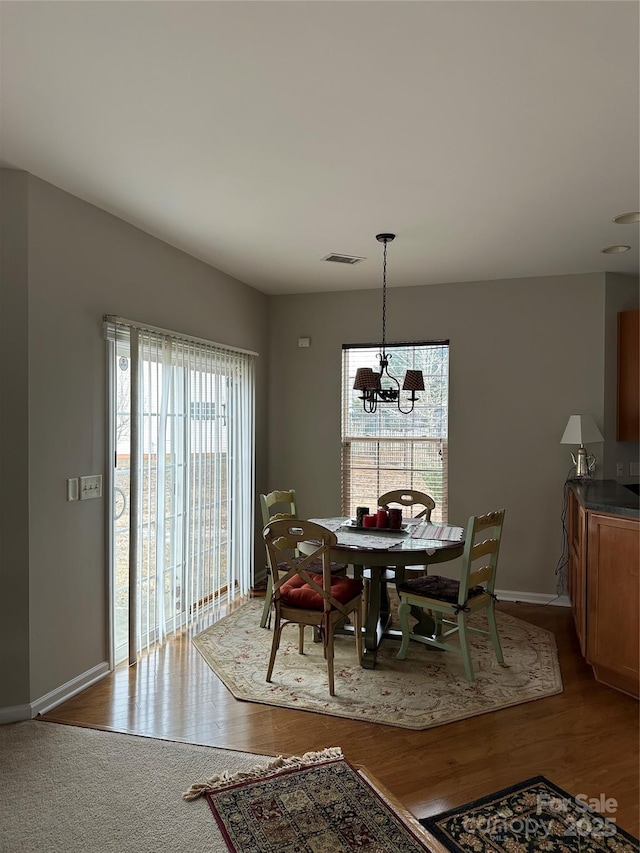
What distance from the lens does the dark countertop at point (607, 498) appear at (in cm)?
333

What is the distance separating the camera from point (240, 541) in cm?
522

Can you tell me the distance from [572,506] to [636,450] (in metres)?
1.13

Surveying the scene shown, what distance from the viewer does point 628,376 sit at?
4961 mm

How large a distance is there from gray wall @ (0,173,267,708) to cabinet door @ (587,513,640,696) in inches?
114

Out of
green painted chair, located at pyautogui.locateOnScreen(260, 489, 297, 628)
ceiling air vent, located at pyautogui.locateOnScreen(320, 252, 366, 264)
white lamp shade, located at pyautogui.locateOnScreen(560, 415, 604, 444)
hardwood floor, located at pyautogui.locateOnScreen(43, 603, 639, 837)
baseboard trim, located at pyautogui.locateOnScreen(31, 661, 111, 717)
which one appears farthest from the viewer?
white lamp shade, located at pyautogui.locateOnScreen(560, 415, 604, 444)

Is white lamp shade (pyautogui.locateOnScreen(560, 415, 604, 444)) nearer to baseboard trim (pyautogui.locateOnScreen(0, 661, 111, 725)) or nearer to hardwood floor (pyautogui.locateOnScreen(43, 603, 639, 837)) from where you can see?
hardwood floor (pyautogui.locateOnScreen(43, 603, 639, 837))

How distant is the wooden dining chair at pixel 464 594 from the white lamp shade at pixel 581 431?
1.38 m

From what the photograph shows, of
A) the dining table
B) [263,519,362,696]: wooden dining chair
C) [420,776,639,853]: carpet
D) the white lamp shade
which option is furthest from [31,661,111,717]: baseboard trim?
the white lamp shade

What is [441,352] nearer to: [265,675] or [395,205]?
[395,205]

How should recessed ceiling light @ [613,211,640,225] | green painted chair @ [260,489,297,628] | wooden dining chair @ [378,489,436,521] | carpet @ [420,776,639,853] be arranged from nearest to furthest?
carpet @ [420,776,639,853]
recessed ceiling light @ [613,211,640,225]
green painted chair @ [260,489,297,628]
wooden dining chair @ [378,489,436,521]

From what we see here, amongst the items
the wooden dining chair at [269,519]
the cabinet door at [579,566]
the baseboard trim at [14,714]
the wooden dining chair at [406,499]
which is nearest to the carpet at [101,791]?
the baseboard trim at [14,714]

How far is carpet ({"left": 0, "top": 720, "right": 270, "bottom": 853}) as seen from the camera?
216 cm

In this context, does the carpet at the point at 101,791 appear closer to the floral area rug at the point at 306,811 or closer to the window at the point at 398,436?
the floral area rug at the point at 306,811

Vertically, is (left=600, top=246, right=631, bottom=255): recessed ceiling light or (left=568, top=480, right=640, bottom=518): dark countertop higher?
(left=600, top=246, right=631, bottom=255): recessed ceiling light
